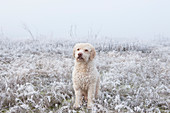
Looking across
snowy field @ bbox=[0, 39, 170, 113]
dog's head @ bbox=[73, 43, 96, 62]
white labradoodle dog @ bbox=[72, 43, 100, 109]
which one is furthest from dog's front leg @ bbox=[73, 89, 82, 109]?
dog's head @ bbox=[73, 43, 96, 62]

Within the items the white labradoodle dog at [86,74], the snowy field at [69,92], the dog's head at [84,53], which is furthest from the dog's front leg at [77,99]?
the dog's head at [84,53]

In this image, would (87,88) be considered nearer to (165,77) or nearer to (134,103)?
(134,103)

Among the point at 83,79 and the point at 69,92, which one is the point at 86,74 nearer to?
the point at 83,79

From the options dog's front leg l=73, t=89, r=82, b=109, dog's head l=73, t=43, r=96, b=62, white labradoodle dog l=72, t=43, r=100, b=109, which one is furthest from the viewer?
dog's front leg l=73, t=89, r=82, b=109

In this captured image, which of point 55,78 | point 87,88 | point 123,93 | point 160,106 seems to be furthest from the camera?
point 55,78

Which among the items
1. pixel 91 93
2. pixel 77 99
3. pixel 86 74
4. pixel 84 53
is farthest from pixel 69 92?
pixel 84 53

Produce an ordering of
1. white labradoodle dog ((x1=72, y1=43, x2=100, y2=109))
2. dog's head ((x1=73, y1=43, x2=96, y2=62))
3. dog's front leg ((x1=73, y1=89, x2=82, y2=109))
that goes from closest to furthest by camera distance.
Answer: dog's head ((x1=73, y1=43, x2=96, y2=62)) < white labradoodle dog ((x1=72, y1=43, x2=100, y2=109)) < dog's front leg ((x1=73, y1=89, x2=82, y2=109))

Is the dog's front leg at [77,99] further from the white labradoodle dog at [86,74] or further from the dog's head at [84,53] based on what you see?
the dog's head at [84,53]

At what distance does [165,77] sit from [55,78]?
147 inches

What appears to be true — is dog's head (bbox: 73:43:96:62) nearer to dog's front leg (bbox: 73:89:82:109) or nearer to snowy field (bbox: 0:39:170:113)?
dog's front leg (bbox: 73:89:82:109)

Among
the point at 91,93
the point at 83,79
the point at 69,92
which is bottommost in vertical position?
the point at 69,92

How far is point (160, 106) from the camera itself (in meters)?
3.78

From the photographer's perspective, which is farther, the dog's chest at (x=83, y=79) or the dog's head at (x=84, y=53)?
the dog's chest at (x=83, y=79)

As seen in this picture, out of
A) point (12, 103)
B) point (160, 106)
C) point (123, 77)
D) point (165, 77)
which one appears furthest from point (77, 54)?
point (165, 77)
